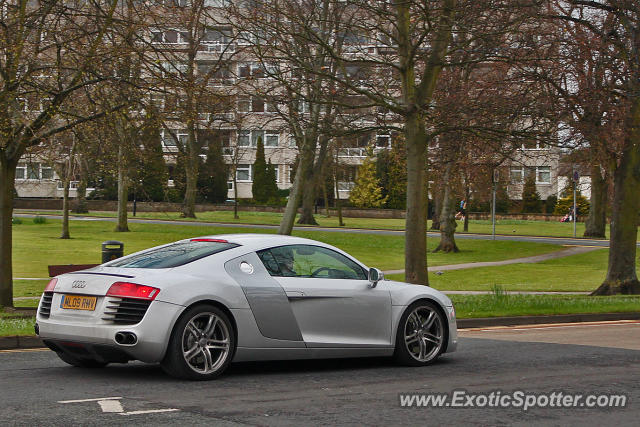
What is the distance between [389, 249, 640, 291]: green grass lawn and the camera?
30656mm

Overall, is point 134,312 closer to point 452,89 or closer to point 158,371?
point 158,371

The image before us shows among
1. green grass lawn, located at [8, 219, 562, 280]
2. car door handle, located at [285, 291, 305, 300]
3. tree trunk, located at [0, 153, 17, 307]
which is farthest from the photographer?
green grass lawn, located at [8, 219, 562, 280]

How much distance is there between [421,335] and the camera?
10.5 m

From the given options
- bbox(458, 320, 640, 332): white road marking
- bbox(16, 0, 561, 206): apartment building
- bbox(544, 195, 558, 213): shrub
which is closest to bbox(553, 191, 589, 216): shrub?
bbox(544, 195, 558, 213): shrub

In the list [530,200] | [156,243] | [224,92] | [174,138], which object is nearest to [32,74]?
[224,92]

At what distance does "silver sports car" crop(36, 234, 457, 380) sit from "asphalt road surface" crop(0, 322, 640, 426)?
0.25 metres

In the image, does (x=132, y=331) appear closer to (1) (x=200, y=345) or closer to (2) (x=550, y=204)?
(1) (x=200, y=345)

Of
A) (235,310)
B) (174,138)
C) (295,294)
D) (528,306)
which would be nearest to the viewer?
(235,310)

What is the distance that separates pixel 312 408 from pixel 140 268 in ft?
8.10

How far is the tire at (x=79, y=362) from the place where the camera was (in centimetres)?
955

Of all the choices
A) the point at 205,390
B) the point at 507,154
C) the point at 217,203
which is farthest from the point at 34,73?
the point at 217,203

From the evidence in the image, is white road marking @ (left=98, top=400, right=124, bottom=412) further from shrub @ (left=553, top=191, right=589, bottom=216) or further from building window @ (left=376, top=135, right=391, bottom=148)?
shrub @ (left=553, top=191, right=589, bottom=216)

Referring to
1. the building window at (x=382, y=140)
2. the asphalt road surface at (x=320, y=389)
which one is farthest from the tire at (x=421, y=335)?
the building window at (x=382, y=140)

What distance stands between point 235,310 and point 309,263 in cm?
117
